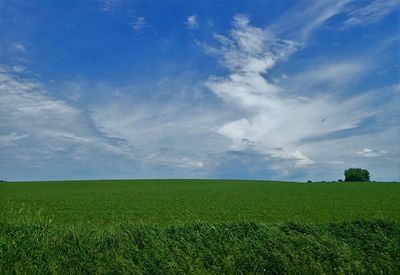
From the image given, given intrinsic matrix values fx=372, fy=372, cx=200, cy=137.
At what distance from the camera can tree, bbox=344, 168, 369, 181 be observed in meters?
99.3

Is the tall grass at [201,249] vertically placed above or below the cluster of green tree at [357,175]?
below

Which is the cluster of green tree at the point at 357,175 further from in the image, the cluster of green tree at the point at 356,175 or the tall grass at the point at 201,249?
the tall grass at the point at 201,249

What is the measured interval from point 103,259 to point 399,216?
1877 centimetres

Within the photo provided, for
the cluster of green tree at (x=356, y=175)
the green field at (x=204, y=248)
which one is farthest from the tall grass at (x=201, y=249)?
the cluster of green tree at (x=356, y=175)

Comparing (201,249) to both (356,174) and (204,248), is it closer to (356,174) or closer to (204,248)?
(204,248)

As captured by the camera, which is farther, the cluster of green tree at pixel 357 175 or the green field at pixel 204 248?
the cluster of green tree at pixel 357 175

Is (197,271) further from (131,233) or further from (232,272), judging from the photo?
(131,233)

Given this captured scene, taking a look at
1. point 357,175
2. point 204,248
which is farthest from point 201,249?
point 357,175

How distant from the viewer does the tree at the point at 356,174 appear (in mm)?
99287

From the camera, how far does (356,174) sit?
328 ft

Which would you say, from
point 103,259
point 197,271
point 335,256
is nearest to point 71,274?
point 103,259

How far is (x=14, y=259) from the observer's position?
320 inches

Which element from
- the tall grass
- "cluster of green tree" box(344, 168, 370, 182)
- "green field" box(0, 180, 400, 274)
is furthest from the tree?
the tall grass

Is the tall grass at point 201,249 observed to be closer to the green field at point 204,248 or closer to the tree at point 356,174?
the green field at point 204,248
